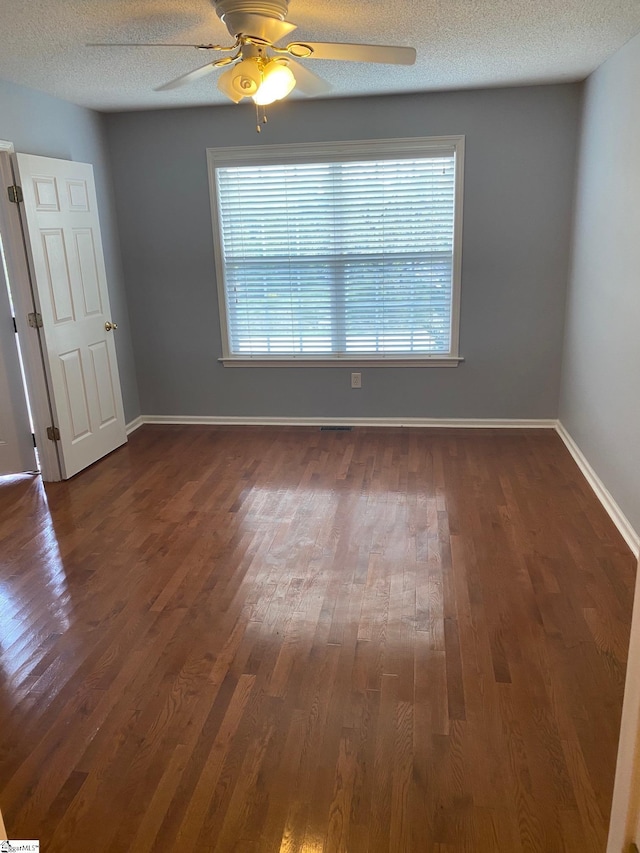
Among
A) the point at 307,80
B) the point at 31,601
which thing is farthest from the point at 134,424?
the point at 307,80

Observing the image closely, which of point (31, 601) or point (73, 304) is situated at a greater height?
point (73, 304)

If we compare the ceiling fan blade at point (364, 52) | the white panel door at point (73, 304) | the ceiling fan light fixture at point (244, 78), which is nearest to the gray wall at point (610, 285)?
the ceiling fan blade at point (364, 52)

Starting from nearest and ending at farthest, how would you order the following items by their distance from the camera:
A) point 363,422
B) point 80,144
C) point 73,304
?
point 73,304 → point 80,144 → point 363,422

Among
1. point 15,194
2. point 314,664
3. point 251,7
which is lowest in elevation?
point 314,664

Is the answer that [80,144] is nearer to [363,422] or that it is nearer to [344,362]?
[344,362]

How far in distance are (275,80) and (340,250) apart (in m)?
2.33

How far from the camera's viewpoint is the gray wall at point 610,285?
316 cm

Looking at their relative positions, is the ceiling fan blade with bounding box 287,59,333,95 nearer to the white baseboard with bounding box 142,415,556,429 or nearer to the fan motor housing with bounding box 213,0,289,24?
the fan motor housing with bounding box 213,0,289,24

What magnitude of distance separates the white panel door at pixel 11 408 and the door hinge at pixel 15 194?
42cm

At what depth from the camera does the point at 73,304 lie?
423cm

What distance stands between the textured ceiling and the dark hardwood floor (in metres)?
2.45

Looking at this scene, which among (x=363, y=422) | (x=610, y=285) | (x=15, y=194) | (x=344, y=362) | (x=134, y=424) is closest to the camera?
(x=610, y=285)

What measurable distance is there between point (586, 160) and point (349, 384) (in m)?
2.29

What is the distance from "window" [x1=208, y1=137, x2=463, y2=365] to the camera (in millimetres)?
4598
